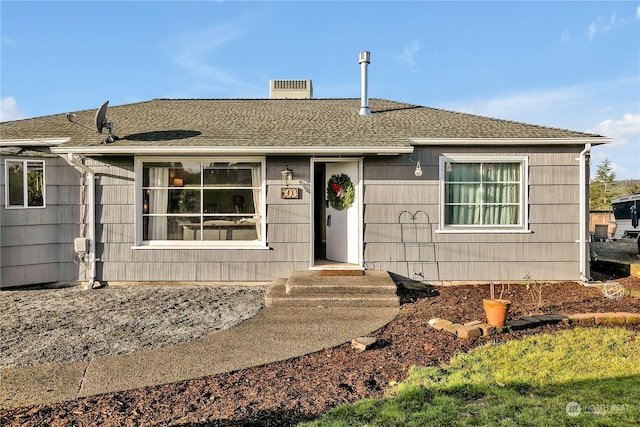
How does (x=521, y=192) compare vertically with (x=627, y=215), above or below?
above

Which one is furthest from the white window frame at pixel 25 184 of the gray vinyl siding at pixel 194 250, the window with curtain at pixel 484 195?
the window with curtain at pixel 484 195

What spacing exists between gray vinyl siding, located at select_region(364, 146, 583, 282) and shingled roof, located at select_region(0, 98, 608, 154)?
1.70ft

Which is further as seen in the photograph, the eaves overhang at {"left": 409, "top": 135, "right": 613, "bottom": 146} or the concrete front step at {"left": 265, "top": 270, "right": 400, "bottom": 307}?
the eaves overhang at {"left": 409, "top": 135, "right": 613, "bottom": 146}

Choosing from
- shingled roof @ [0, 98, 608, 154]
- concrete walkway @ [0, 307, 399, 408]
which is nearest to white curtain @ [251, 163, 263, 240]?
shingled roof @ [0, 98, 608, 154]

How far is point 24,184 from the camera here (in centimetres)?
704

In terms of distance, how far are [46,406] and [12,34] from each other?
756cm

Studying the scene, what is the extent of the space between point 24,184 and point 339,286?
6242mm

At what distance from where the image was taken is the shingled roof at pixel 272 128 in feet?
22.8

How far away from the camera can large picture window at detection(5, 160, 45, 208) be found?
6938 mm

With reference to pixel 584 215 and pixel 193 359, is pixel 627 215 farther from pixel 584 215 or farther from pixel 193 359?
pixel 193 359

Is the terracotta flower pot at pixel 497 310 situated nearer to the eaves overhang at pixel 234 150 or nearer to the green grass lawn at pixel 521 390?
the green grass lawn at pixel 521 390

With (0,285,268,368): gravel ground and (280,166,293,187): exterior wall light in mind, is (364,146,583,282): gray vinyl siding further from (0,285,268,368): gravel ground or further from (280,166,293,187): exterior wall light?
(0,285,268,368): gravel ground

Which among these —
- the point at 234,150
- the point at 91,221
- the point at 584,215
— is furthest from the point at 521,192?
the point at 91,221

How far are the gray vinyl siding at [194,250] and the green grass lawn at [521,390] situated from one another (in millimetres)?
4233
